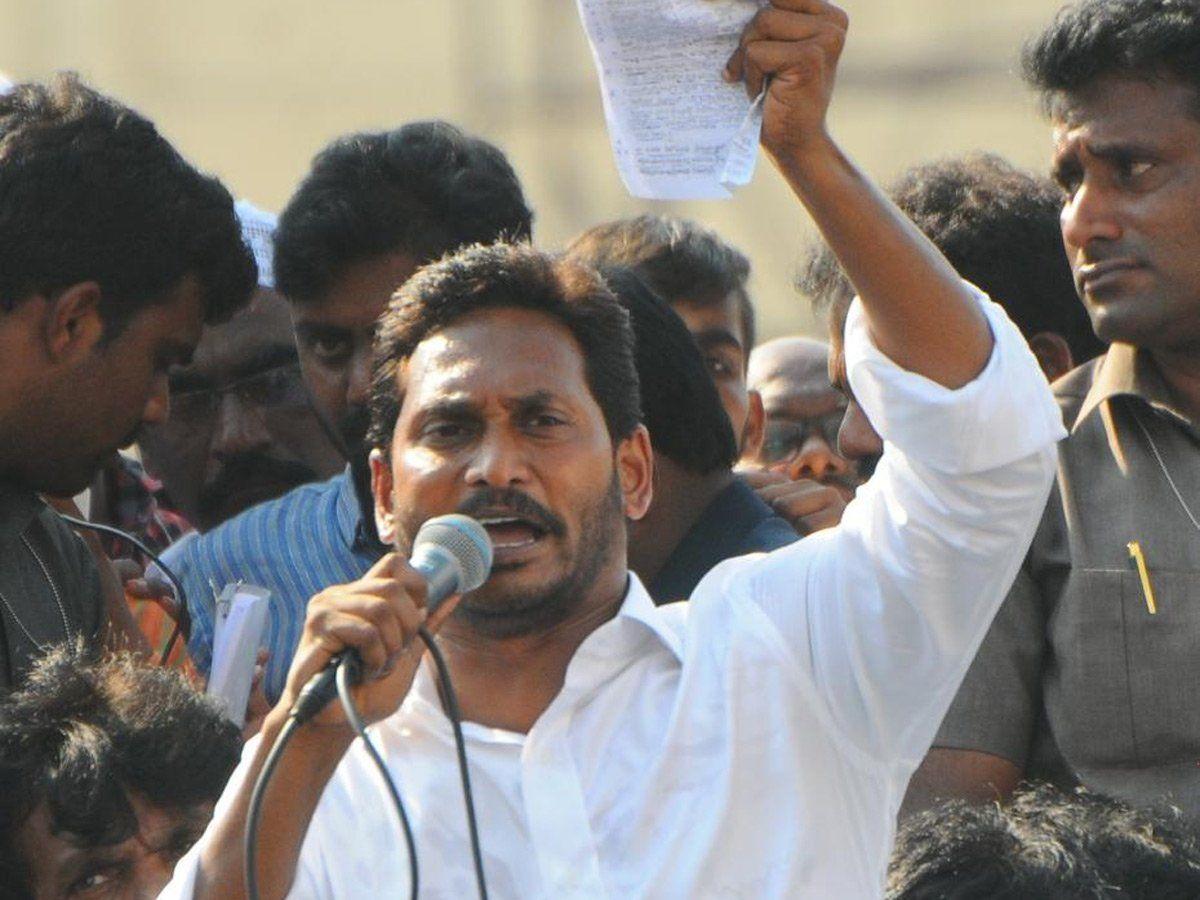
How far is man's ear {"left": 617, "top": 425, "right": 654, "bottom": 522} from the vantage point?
3.50 metres

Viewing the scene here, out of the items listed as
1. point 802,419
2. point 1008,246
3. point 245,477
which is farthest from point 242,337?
point 1008,246

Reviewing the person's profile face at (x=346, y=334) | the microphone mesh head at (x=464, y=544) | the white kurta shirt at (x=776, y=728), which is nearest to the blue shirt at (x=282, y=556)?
the person's profile face at (x=346, y=334)

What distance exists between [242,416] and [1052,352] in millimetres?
1674

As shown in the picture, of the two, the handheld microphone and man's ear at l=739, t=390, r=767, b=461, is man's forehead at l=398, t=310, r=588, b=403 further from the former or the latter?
man's ear at l=739, t=390, r=767, b=461

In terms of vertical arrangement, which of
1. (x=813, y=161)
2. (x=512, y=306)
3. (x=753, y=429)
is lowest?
(x=753, y=429)

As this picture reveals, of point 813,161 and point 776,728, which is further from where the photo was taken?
point 776,728

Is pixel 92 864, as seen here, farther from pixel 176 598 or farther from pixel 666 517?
pixel 666 517

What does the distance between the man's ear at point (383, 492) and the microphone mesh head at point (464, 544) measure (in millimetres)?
659

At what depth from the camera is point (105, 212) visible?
4.10 m

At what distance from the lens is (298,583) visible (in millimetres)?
4406

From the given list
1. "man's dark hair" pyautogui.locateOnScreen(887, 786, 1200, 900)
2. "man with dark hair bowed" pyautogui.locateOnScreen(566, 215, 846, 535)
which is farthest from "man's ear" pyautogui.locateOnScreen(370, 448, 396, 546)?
"man with dark hair bowed" pyautogui.locateOnScreen(566, 215, 846, 535)

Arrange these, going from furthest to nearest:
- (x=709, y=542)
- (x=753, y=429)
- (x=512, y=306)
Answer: (x=753, y=429) < (x=709, y=542) < (x=512, y=306)

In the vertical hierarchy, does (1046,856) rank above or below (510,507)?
below

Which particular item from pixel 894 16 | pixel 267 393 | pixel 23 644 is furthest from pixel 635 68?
pixel 894 16
